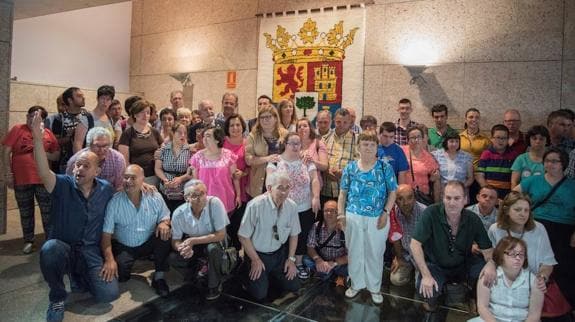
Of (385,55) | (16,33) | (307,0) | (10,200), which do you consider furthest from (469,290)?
(16,33)

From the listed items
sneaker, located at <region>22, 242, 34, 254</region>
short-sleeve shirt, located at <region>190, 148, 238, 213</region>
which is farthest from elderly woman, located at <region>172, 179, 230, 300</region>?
sneaker, located at <region>22, 242, 34, 254</region>

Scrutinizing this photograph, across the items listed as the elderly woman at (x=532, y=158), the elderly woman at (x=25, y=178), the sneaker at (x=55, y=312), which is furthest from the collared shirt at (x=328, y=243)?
the elderly woman at (x=25, y=178)

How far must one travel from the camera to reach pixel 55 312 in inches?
112

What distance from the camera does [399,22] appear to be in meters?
6.07

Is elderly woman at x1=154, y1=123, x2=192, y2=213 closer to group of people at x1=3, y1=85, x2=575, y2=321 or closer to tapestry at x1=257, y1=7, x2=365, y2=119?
group of people at x1=3, y1=85, x2=575, y2=321

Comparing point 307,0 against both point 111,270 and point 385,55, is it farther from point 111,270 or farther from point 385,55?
point 111,270

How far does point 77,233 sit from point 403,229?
9.89ft

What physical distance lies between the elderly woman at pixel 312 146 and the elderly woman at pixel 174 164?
125 cm

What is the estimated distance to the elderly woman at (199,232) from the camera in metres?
3.34

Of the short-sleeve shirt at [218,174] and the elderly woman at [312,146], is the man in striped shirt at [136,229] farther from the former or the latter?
the elderly woman at [312,146]

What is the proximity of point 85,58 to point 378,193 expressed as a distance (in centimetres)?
734

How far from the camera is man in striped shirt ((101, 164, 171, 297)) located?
3375mm

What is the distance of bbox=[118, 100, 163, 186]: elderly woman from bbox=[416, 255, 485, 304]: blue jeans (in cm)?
294

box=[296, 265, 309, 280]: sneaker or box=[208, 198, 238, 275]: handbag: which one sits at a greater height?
box=[208, 198, 238, 275]: handbag
